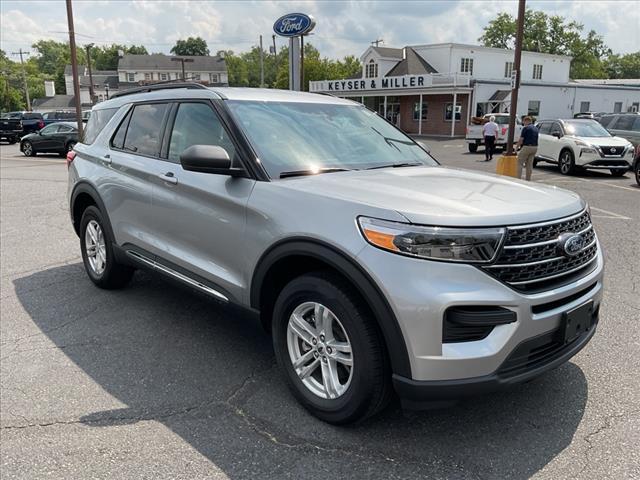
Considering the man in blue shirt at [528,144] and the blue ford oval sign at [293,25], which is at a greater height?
the blue ford oval sign at [293,25]

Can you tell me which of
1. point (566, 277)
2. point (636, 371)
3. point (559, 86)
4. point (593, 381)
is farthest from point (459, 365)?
point (559, 86)

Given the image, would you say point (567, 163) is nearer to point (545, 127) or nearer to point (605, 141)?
point (605, 141)

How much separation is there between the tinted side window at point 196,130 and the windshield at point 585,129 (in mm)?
14804

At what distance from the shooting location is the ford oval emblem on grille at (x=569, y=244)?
2738 millimetres

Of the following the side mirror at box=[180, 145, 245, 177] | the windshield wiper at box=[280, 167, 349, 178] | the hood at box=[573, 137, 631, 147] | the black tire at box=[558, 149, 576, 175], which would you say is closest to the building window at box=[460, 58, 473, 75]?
the black tire at box=[558, 149, 576, 175]

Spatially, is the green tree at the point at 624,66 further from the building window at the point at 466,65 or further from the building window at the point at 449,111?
the building window at the point at 449,111

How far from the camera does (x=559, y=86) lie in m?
41.3

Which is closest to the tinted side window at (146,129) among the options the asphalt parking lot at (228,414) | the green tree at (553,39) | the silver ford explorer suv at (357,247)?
the silver ford explorer suv at (357,247)

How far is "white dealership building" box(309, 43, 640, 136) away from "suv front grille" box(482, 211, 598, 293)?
36177 millimetres

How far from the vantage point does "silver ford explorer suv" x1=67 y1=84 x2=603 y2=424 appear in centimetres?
250

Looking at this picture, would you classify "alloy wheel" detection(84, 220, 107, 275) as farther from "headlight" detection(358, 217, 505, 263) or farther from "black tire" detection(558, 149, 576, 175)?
"black tire" detection(558, 149, 576, 175)

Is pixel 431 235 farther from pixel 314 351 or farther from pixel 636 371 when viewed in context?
pixel 636 371

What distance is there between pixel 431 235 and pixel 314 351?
39.1 inches

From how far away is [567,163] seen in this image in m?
15.9
